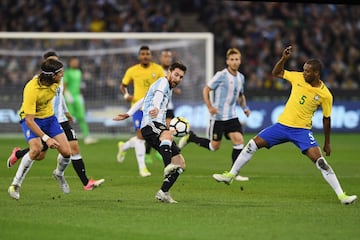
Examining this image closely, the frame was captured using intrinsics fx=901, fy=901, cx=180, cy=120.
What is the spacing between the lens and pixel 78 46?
25.4 metres

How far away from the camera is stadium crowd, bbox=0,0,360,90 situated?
31094 millimetres

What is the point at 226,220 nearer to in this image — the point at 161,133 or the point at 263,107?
the point at 161,133

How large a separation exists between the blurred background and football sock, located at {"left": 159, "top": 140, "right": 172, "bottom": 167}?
41.1 ft

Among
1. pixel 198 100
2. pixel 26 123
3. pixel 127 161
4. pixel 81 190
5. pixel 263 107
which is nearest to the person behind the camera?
pixel 26 123

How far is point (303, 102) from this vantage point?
1259 cm

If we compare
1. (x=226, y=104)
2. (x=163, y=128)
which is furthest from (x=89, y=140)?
(x=163, y=128)

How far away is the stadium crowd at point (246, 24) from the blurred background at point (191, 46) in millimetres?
36

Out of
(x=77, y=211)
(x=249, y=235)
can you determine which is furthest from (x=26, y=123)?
(x=249, y=235)

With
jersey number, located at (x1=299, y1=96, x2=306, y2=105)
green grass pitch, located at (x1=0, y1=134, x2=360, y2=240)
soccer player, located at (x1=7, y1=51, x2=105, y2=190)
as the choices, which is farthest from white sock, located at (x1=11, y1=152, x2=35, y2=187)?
jersey number, located at (x1=299, y1=96, x2=306, y2=105)

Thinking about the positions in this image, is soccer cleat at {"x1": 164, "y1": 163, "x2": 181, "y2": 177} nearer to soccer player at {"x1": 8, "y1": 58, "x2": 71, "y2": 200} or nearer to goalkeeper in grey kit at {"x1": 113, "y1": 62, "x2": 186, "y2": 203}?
goalkeeper in grey kit at {"x1": 113, "y1": 62, "x2": 186, "y2": 203}

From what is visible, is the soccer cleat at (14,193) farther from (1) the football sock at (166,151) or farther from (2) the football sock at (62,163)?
(1) the football sock at (166,151)

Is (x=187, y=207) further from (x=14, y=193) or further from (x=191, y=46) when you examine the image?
(x=191, y=46)

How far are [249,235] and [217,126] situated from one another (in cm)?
666

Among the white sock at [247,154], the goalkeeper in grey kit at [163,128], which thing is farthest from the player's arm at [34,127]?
the white sock at [247,154]
